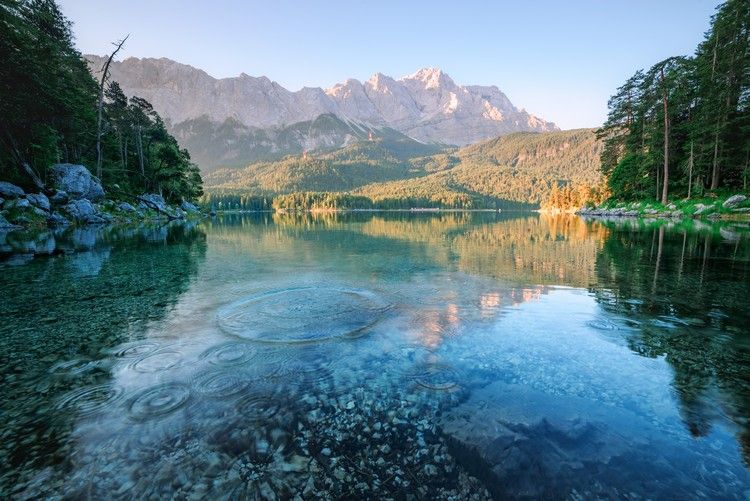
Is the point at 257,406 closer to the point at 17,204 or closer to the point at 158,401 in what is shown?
the point at 158,401

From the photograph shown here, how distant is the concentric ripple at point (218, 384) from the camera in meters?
7.06

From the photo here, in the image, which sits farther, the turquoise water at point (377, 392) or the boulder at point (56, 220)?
the boulder at point (56, 220)

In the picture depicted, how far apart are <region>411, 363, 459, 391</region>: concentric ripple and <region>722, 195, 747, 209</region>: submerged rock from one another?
63324mm

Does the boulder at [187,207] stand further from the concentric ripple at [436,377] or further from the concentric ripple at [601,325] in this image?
the concentric ripple at [601,325]

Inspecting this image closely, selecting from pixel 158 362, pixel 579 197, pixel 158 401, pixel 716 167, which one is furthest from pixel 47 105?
pixel 579 197

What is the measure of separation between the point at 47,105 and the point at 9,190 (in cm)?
1061

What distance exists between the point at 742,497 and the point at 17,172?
202 ft

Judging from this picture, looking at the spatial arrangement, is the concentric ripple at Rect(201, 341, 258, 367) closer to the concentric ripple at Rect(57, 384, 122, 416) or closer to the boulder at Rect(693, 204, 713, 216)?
the concentric ripple at Rect(57, 384, 122, 416)

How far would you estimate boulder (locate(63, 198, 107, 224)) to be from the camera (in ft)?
151

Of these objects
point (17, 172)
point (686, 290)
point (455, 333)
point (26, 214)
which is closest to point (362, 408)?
point (455, 333)

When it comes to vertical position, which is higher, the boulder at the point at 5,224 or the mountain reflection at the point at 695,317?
the boulder at the point at 5,224

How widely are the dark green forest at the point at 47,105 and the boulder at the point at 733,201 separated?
87.9 meters

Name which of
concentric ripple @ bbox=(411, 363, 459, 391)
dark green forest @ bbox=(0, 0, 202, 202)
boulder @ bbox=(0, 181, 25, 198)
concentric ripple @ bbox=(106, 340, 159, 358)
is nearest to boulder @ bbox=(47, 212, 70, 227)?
boulder @ bbox=(0, 181, 25, 198)

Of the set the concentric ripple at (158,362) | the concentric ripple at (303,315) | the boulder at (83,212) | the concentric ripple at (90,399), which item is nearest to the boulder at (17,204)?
Answer: the boulder at (83,212)
